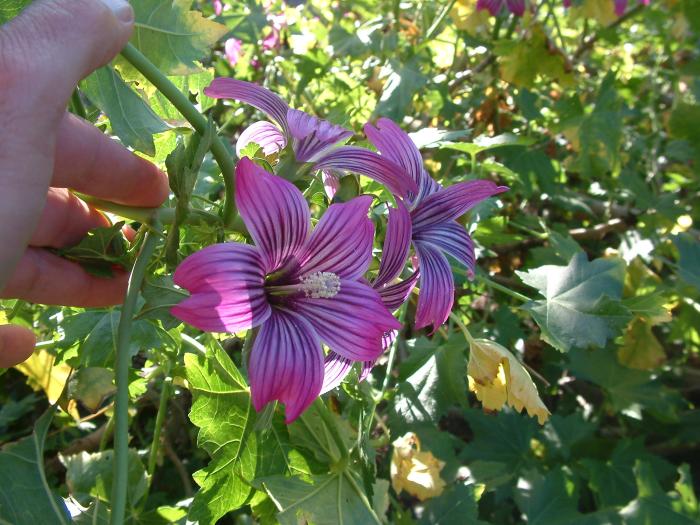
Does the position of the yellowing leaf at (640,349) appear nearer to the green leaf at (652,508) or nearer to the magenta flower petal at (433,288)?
the green leaf at (652,508)

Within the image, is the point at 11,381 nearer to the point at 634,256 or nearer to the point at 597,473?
the point at 597,473

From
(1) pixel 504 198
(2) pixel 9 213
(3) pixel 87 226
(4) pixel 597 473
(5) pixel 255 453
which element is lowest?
(4) pixel 597 473

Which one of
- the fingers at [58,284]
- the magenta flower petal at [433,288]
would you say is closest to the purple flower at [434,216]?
the magenta flower petal at [433,288]

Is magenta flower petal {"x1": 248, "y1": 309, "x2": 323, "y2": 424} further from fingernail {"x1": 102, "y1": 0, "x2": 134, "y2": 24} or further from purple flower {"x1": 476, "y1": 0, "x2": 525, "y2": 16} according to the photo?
purple flower {"x1": 476, "y1": 0, "x2": 525, "y2": 16}

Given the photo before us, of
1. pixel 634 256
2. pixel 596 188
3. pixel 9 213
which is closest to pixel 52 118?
pixel 9 213

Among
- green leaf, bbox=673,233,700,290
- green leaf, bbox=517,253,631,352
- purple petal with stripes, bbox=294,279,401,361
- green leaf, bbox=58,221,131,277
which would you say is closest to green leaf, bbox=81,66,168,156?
green leaf, bbox=58,221,131,277

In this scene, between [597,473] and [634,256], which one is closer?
[597,473]
